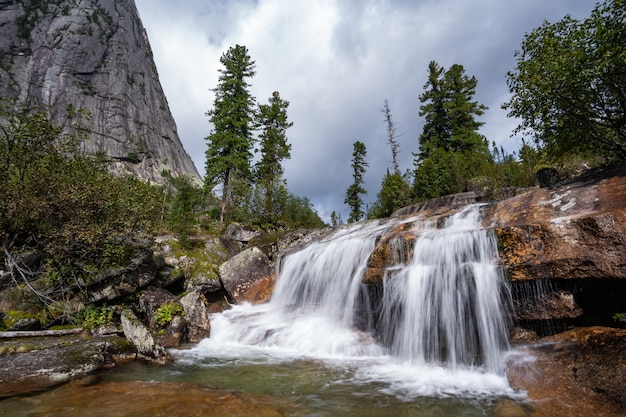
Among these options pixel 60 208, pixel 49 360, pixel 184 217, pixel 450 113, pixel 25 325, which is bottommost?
pixel 49 360

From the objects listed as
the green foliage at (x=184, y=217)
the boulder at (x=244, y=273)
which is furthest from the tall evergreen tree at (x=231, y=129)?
the boulder at (x=244, y=273)

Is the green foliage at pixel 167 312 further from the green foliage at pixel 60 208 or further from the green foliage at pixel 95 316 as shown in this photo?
the green foliage at pixel 60 208

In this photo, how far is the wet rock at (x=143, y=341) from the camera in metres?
7.70

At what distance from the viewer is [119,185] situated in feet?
41.0

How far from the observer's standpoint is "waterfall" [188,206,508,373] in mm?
6574

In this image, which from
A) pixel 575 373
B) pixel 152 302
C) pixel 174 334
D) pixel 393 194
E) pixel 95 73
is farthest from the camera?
pixel 95 73

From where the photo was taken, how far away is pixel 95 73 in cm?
9369

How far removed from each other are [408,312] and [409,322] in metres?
0.23

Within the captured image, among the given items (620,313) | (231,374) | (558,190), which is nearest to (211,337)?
(231,374)

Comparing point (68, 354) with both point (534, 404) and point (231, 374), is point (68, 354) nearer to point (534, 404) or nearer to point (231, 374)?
point (231, 374)

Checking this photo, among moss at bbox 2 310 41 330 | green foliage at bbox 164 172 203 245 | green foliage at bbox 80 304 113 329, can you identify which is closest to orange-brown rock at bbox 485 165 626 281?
green foliage at bbox 80 304 113 329

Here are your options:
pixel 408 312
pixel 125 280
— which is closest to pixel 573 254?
pixel 408 312

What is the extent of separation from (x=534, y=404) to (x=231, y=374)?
18.1ft

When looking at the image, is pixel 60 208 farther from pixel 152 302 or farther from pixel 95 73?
pixel 95 73
